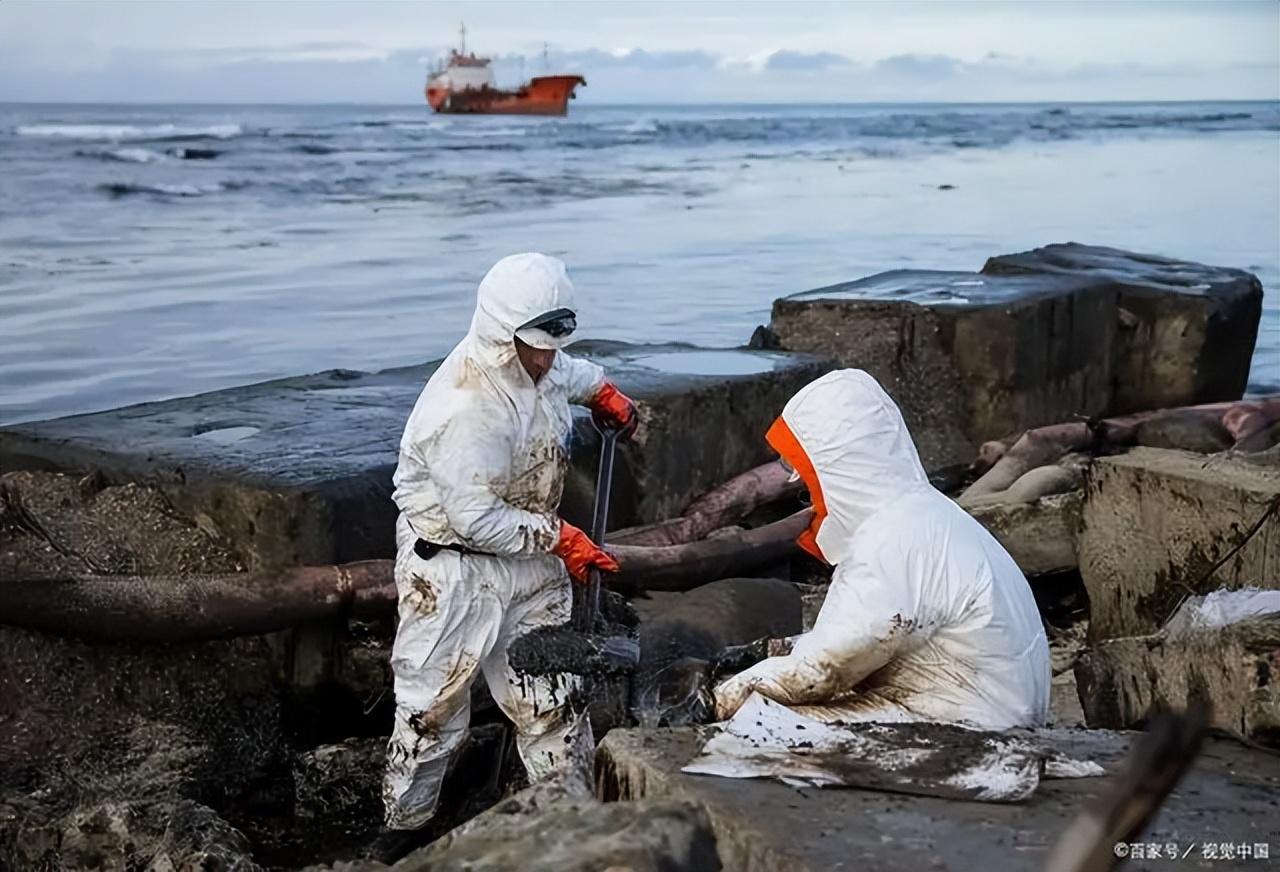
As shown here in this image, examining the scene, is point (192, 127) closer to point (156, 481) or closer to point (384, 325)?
point (384, 325)

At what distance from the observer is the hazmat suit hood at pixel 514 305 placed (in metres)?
4.86

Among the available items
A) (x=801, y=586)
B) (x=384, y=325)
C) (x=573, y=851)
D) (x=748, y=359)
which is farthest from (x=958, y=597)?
(x=384, y=325)

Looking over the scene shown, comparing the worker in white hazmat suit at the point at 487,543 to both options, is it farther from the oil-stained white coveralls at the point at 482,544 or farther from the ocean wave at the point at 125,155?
the ocean wave at the point at 125,155

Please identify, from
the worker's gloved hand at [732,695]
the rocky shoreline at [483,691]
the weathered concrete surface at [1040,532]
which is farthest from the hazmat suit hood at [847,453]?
the weathered concrete surface at [1040,532]

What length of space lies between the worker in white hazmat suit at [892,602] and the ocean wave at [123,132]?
3777cm

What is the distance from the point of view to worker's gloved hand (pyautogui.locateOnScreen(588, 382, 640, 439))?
5.64 metres

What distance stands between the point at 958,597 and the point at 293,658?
2.73 m

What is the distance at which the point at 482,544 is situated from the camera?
4867 mm

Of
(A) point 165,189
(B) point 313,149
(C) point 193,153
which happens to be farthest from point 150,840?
(B) point 313,149

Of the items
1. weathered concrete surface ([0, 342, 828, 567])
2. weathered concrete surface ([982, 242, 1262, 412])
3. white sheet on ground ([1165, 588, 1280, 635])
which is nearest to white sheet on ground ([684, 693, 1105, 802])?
white sheet on ground ([1165, 588, 1280, 635])

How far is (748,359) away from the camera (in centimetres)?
826

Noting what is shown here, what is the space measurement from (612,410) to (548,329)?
0.78 metres

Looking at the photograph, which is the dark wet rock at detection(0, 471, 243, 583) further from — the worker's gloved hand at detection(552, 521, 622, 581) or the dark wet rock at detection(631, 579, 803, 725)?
the dark wet rock at detection(631, 579, 803, 725)

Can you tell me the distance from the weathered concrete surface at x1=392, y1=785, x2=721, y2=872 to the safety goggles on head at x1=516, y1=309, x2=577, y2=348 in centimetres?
181
